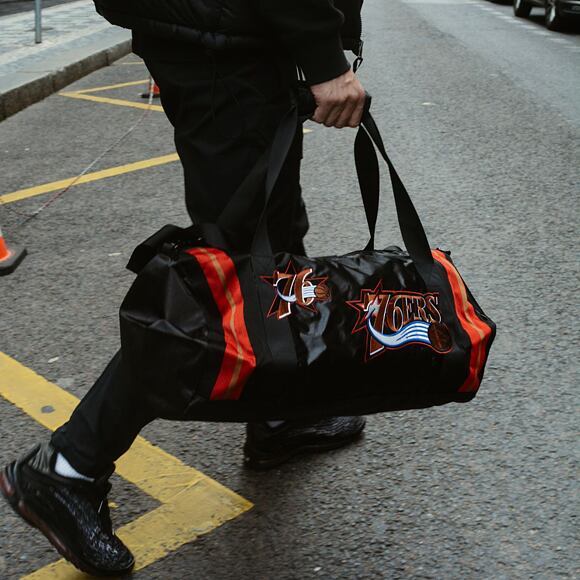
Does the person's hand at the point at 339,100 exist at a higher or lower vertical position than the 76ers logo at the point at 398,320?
higher

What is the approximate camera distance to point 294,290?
1950mm

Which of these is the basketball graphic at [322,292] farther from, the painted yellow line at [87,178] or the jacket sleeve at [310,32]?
the painted yellow line at [87,178]

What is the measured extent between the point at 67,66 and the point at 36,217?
4.60m

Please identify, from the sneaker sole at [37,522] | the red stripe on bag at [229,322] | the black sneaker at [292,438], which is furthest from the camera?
the black sneaker at [292,438]

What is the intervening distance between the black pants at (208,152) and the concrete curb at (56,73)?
579cm

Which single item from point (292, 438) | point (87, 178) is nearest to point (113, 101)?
point (87, 178)

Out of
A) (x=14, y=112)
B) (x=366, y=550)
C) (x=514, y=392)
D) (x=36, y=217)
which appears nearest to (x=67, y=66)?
(x=14, y=112)

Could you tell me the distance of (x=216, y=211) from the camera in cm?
209

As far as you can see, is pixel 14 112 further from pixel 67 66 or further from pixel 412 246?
pixel 412 246

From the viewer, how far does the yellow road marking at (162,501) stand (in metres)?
2.21

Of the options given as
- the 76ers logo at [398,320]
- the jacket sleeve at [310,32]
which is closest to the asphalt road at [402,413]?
the 76ers logo at [398,320]

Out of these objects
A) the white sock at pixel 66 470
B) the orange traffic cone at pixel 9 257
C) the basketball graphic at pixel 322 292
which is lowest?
the orange traffic cone at pixel 9 257

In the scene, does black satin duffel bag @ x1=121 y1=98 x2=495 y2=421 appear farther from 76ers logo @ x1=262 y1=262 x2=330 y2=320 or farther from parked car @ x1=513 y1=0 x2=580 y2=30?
parked car @ x1=513 y1=0 x2=580 y2=30

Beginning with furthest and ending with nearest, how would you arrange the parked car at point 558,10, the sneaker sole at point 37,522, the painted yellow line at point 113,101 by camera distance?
1. the parked car at point 558,10
2. the painted yellow line at point 113,101
3. the sneaker sole at point 37,522
